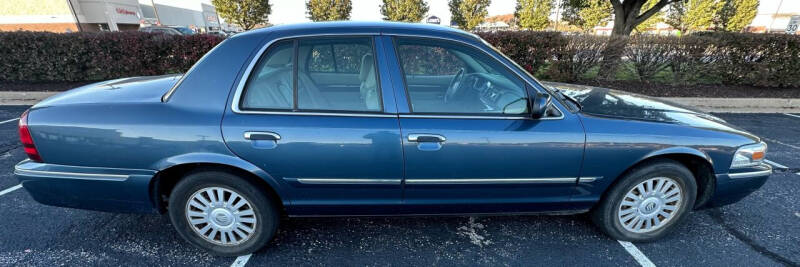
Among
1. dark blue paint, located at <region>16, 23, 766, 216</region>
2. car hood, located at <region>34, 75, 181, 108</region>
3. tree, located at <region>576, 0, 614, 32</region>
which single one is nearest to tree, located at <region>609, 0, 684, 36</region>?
dark blue paint, located at <region>16, 23, 766, 216</region>

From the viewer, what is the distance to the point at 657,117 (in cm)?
236

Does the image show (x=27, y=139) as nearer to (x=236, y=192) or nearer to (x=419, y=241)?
(x=236, y=192)

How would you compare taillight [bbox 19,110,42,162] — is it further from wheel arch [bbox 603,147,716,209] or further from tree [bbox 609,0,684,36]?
tree [bbox 609,0,684,36]

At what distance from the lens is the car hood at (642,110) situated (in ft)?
7.64

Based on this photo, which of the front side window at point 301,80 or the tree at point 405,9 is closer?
the front side window at point 301,80

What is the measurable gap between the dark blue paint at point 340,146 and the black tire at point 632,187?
0.10 meters

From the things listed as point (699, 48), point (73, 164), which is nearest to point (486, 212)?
point (73, 164)

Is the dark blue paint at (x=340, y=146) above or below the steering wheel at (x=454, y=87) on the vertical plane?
below

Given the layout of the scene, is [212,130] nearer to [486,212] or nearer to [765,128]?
[486,212]

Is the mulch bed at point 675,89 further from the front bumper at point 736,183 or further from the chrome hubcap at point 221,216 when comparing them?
the chrome hubcap at point 221,216

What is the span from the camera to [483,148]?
6.82 ft

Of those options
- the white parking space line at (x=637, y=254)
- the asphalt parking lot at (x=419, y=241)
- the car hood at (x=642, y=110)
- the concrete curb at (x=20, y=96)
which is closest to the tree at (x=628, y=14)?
the asphalt parking lot at (x=419, y=241)

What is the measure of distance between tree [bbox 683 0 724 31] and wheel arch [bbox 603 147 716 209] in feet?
98.8

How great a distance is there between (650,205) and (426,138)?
170cm
